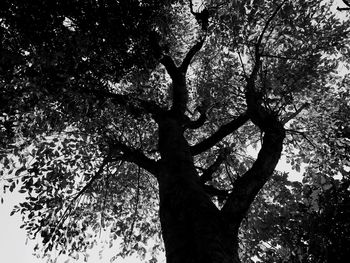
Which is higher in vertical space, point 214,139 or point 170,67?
point 170,67

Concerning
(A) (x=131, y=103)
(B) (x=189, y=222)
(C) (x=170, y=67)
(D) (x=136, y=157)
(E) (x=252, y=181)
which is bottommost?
(B) (x=189, y=222)

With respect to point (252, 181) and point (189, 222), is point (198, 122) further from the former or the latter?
point (189, 222)

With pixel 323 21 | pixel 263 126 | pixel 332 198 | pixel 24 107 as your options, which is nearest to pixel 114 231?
pixel 24 107

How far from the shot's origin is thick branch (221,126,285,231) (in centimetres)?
407

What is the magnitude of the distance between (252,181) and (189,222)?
1.38 m

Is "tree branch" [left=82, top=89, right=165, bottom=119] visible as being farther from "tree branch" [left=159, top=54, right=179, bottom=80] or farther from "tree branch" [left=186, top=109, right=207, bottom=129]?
"tree branch" [left=159, top=54, right=179, bottom=80]

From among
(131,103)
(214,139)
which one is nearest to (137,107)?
(131,103)

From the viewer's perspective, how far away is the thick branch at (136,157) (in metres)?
6.45

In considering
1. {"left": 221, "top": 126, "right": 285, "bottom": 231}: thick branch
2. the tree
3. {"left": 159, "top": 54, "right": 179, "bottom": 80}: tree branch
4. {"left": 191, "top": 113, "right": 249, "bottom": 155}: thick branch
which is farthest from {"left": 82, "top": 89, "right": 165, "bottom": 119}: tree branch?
{"left": 221, "top": 126, "right": 285, "bottom": 231}: thick branch

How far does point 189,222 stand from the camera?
3.90 meters

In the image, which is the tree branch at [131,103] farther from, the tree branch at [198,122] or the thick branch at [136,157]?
the tree branch at [198,122]

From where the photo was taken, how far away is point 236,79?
1091 cm

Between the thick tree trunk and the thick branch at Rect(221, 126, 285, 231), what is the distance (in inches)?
8.3

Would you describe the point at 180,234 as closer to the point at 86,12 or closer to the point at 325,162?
the point at 86,12
